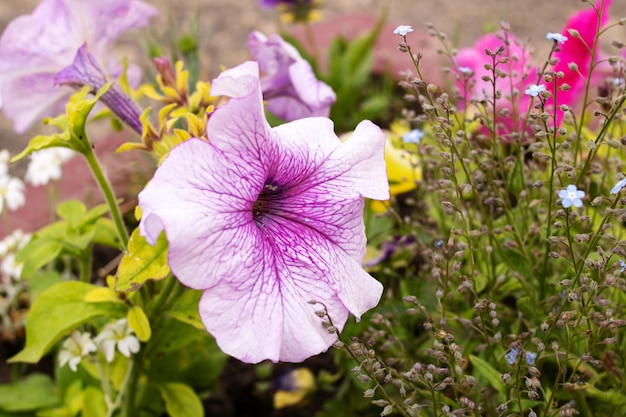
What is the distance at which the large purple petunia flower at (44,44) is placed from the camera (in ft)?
3.82

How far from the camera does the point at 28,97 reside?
1193 millimetres

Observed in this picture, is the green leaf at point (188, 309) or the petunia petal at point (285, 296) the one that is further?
the green leaf at point (188, 309)

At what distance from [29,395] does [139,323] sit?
498 millimetres

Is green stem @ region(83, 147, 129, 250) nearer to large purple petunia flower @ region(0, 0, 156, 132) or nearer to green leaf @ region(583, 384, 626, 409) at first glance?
large purple petunia flower @ region(0, 0, 156, 132)

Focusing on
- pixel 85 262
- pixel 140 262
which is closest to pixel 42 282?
pixel 85 262

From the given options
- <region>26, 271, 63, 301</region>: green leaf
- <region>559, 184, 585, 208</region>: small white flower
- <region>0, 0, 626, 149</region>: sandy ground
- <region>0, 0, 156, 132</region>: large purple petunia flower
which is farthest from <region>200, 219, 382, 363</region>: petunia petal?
<region>0, 0, 626, 149</region>: sandy ground

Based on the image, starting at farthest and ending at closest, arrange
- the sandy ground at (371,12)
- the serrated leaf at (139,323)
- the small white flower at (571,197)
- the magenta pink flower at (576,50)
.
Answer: the sandy ground at (371,12), the magenta pink flower at (576,50), the serrated leaf at (139,323), the small white flower at (571,197)

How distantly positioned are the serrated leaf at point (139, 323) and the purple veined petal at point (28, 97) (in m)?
0.37

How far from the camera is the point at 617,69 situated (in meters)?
0.98

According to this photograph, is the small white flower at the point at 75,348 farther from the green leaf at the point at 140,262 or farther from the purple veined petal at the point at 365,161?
the purple veined petal at the point at 365,161

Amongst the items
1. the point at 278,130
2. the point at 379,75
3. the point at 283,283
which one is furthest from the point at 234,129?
the point at 379,75

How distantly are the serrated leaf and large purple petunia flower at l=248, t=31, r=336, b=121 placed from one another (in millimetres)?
385

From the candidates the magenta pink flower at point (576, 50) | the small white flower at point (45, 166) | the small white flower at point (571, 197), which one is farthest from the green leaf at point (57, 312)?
the magenta pink flower at point (576, 50)

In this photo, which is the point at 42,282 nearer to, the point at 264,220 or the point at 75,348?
the point at 75,348
